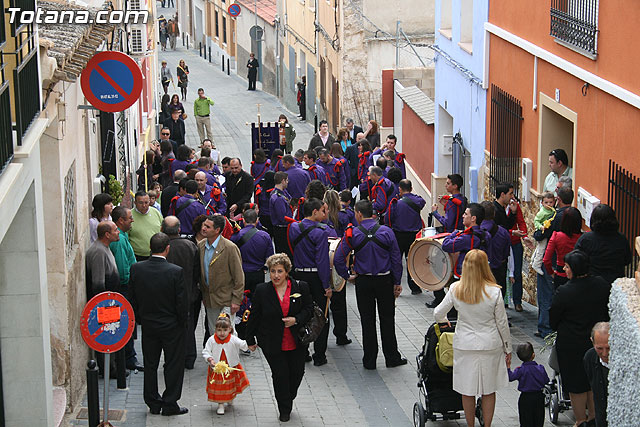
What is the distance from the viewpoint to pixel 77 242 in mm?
10828

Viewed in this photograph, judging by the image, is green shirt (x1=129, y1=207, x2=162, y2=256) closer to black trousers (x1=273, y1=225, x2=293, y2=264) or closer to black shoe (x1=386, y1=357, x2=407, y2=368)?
black trousers (x1=273, y1=225, x2=293, y2=264)

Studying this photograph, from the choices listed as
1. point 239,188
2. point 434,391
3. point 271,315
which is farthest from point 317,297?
point 239,188

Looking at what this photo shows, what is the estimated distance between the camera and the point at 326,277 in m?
11.5

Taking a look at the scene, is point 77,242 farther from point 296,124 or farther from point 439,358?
point 296,124

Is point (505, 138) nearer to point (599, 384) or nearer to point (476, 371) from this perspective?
point (476, 371)

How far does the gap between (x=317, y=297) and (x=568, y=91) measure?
406 centimetres

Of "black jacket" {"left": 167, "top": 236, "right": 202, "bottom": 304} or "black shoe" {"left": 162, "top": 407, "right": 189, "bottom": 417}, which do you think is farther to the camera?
"black jacket" {"left": 167, "top": 236, "right": 202, "bottom": 304}

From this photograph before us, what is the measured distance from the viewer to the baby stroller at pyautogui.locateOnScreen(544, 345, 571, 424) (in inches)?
373

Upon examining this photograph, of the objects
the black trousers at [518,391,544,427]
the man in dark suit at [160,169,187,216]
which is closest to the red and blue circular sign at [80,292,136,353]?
the black trousers at [518,391,544,427]

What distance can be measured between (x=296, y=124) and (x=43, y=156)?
29273 mm

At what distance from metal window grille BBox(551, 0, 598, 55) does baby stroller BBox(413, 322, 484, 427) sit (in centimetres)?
437

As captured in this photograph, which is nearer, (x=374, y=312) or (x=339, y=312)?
(x=374, y=312)

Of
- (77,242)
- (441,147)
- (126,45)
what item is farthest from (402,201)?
(126,45)

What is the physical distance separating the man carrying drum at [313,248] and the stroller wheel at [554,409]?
2.87 metres
